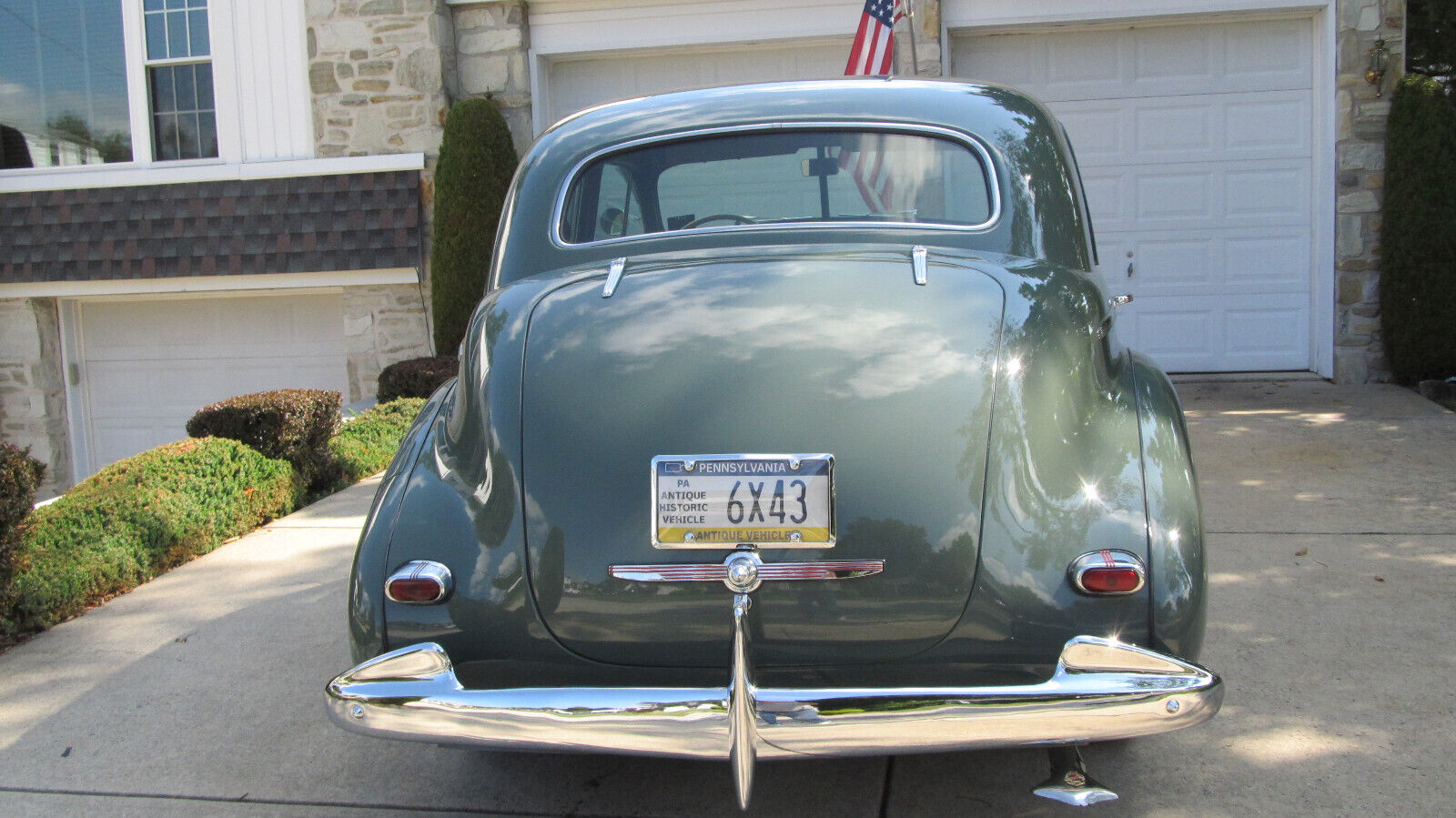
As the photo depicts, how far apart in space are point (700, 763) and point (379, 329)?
7.85 m

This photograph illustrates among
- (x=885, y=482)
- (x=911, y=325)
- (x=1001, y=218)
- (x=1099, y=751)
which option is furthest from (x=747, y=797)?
(x=1001, y=218)

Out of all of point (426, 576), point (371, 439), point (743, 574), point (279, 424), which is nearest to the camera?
point (743, 574)

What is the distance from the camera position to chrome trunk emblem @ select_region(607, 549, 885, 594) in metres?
2.15

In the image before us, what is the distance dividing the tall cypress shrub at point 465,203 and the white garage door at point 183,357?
1834mm

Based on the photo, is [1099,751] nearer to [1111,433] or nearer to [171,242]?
[1111,433]

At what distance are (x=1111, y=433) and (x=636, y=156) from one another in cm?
161

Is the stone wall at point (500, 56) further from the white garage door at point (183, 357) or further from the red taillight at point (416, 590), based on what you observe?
the red taillight at point (416, 590)

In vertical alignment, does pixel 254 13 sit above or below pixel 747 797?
above

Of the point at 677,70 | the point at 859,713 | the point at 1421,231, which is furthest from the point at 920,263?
the point at 677,70

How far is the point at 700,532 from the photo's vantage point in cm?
219

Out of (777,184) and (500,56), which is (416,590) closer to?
(777,184)

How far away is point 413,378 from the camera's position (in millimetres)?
8453

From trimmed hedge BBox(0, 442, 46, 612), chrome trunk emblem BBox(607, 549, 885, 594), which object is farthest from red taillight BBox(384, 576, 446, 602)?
trimmed hedge BBox(0, 442, 46, 612)

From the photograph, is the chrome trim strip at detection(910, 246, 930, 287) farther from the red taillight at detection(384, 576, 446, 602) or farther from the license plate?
the red taillight at detection(384, 576, 446, 602)
